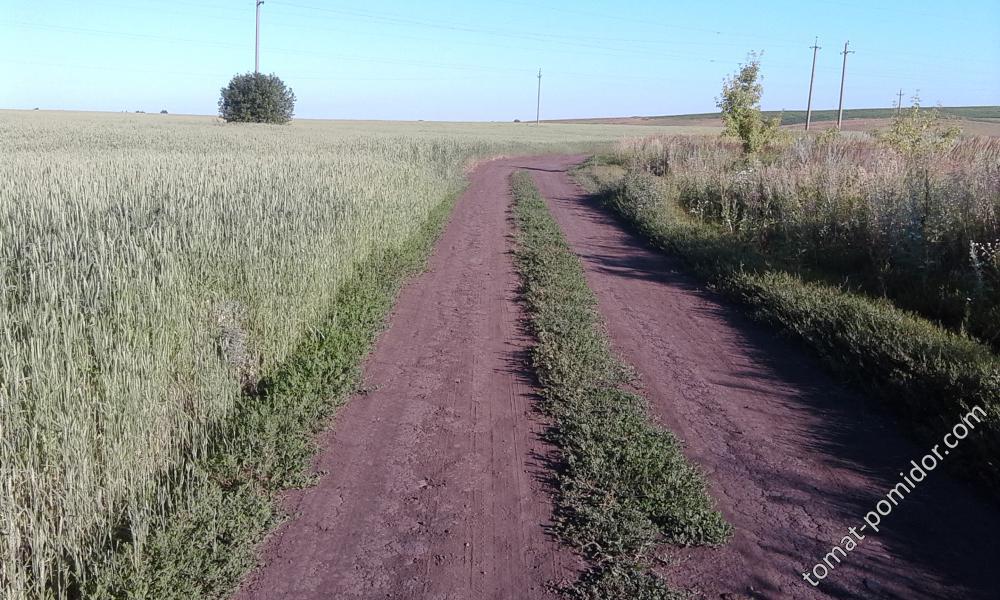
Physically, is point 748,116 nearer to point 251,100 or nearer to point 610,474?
point 610,474

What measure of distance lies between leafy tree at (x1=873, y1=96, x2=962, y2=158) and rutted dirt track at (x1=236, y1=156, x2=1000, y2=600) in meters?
9.23

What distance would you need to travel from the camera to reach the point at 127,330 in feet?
12.2

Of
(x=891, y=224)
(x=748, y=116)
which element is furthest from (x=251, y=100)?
(x=891, y=224)

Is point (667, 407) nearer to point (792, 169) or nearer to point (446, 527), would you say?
point (446, 527)

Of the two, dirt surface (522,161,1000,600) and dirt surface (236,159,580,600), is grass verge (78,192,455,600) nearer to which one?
dirt surface (236,159,580,600)

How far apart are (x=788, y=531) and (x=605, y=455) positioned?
1064mm

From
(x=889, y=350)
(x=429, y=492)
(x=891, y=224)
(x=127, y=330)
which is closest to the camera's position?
(x=127, y=330)

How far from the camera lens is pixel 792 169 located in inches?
523

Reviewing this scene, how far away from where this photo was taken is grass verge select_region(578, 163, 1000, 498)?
429 centimetres

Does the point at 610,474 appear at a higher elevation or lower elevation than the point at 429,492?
higher

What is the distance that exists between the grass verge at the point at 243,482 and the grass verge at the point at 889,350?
13.0 ft

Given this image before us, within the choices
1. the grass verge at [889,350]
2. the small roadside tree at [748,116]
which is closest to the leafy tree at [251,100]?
the small roadside tree at [748,116]

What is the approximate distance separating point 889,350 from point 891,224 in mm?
3907

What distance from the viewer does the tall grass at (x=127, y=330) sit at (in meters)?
2.96
